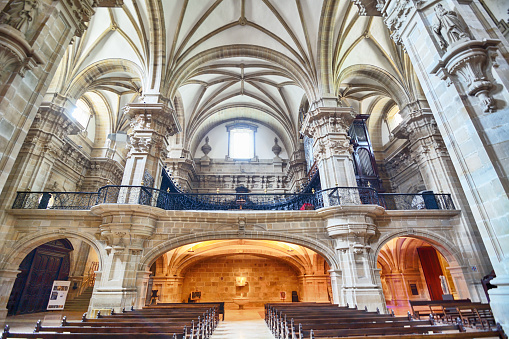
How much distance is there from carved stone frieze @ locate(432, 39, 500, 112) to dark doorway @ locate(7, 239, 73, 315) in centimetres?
1580

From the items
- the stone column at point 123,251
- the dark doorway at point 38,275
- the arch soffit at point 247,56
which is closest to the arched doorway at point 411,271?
the arch soffit at point 247,56

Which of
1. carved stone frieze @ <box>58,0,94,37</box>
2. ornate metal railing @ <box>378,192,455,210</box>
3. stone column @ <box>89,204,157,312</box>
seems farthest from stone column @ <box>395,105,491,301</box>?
carved stone frieze @ <box>58,0,94,37</box>

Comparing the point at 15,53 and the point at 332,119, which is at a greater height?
the point at 332,119

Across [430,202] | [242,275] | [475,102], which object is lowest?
[242,275]

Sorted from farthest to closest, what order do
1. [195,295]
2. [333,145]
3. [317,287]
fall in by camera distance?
[195,295] → [317,287] → [333,145]

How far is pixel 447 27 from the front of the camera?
4590 millimetres

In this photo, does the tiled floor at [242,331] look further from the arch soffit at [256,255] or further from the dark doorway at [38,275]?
the dark doorway at [38,275]

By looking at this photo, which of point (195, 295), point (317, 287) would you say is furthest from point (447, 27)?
point (195, 295)

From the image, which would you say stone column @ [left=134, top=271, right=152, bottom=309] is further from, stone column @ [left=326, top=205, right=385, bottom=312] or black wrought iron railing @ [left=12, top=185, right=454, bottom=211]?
stone column @ [left=326, top=205, right=385, bottom=312]

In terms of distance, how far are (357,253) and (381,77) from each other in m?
10.3

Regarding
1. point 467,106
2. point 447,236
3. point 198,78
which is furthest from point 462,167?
point 198,78

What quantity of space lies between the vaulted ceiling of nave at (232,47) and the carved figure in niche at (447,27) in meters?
7.73

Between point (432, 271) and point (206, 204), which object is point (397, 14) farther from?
point (432, 271)

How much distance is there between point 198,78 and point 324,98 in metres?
8.91
